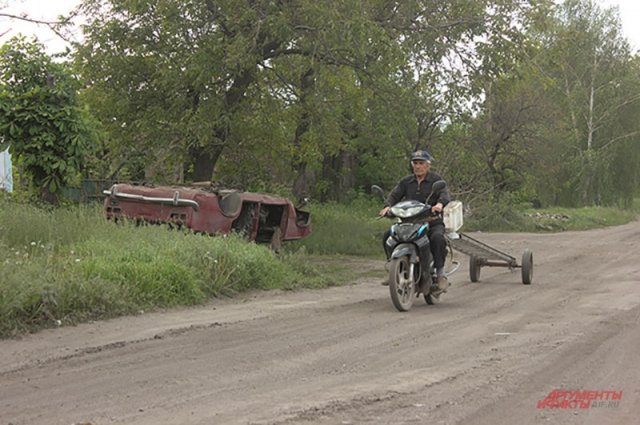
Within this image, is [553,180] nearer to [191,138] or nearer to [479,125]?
[479,125]

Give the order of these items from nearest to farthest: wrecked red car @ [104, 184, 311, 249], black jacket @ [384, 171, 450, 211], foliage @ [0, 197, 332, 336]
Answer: foliage @ [0, 197, 332, 336] → black jacket @ [384, 171, 450, 211] → wrecked red car @ [104, 184, 311, 249]

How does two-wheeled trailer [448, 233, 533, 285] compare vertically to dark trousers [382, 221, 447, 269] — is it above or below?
below

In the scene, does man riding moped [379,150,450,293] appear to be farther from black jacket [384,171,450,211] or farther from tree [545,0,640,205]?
tree [545,0,640,205]

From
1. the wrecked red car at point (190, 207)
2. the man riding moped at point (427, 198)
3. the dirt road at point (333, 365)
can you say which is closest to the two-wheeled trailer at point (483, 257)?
the dirt road at point (333, 365)

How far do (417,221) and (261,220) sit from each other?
636cm

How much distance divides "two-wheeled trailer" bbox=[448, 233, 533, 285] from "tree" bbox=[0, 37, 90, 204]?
25.0 ft

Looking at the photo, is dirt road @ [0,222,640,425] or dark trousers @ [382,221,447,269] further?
dark trousers @ [382,221,447,269]

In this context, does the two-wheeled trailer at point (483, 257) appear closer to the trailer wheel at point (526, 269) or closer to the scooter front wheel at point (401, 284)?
the trailer wheel at point (526, 269)

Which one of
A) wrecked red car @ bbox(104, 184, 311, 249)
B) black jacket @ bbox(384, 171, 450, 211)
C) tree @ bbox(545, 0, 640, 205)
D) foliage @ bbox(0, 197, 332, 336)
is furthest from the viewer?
tree @ bbox(545, 0, 640, 205)

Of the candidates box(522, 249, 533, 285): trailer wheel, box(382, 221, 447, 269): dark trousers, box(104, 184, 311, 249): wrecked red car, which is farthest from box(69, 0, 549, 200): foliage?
box(382, 221, 447, 269): dark trousers

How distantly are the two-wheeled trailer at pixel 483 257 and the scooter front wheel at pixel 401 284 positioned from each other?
316 cm

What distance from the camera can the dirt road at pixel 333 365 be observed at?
511 cm

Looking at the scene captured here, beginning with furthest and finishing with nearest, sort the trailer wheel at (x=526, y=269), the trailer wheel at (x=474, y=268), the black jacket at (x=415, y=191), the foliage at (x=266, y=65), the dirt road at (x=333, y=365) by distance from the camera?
the foliage at (x=266, y=65) < the trailer wheel at (x=474, y=268) < the trailer wheel at (x=526, y=269) < the black jacket at (x=415, y=191) < the dirt road at (x=333, y=365)

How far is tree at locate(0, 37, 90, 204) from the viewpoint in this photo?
15000 millimetres
